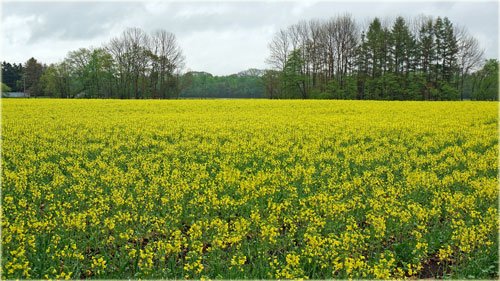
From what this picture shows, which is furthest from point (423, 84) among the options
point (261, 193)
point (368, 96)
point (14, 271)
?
Result: point (14, 271)

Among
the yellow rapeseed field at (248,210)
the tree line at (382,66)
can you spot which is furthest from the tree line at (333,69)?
the yellow rapeseed field at (248,210)

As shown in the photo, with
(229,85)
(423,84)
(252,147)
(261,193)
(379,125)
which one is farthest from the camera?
(229,85)

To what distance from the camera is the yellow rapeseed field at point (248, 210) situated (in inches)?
206

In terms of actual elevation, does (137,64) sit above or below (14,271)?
above

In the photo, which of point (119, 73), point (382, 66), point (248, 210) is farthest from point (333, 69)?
point (248, 210)

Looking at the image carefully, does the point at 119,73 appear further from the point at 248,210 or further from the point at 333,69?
the point at 248,210

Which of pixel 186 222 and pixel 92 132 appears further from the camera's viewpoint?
pixel 92 132

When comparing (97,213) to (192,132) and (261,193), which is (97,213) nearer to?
(261,193)

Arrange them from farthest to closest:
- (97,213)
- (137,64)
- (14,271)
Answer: (137,64) → (97,213) → (14,271)

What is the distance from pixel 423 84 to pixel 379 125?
1858 inches

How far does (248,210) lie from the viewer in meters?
7.39

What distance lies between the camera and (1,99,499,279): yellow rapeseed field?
5238 millimetres

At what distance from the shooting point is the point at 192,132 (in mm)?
17781

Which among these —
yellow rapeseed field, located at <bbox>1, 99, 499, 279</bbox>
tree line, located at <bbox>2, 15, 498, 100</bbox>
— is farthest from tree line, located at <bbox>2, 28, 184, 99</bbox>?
yellow rapeseed field, located at <bbox>1, 99, 499, 279</bbox>
